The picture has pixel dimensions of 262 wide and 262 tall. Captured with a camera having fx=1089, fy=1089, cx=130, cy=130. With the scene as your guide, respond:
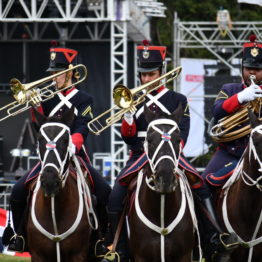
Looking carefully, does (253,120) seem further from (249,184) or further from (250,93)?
(249,184)

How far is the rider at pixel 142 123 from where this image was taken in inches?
531

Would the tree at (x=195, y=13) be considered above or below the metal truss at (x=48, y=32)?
below

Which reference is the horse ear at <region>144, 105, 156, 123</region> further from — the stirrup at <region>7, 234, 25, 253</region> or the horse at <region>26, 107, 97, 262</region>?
the stirrup at <region>7, 234, 25, 253</region>

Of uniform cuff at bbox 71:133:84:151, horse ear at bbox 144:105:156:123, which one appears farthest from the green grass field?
horse ear at bbox 144:105:156:123

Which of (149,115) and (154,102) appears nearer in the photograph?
(149,115)

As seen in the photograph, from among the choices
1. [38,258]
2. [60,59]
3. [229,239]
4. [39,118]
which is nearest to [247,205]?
[229,239]

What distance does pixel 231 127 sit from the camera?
1407cm

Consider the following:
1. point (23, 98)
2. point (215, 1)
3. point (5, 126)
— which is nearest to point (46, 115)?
point (23, 98)

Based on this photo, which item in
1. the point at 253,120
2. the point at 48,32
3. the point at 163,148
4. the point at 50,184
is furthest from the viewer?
the point at 48,32

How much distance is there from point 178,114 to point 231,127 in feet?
5.02

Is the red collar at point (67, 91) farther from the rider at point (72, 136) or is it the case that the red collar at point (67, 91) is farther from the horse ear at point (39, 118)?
the horse ear at point (39, 118)

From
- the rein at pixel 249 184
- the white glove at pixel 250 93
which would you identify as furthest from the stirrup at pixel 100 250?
the white glove at pixel 250 93

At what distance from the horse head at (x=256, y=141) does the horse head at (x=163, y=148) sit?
2.91 feet

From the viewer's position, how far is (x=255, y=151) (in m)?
12.7
